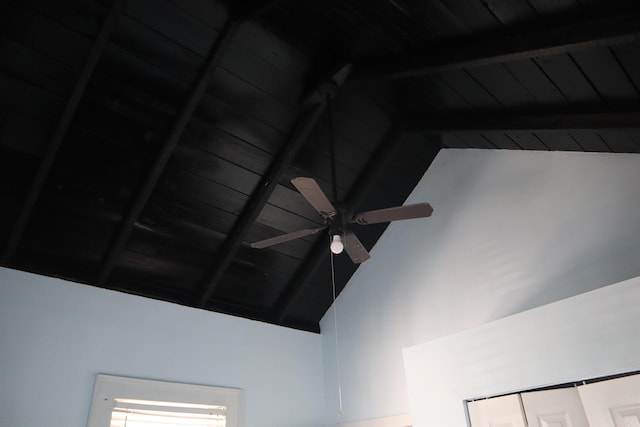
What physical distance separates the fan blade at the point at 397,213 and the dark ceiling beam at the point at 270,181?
95cm

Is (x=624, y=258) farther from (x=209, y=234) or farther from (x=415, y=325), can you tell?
(x=209, y=234)

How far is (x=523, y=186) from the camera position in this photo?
3.34m

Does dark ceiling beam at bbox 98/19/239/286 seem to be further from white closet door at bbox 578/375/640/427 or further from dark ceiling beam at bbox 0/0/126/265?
white closet door at bbox 578/375/640/427

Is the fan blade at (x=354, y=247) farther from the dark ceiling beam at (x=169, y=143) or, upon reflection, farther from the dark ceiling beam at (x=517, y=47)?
the dark ceiling beam at (x=169, y=143)

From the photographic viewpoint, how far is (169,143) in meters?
3.10

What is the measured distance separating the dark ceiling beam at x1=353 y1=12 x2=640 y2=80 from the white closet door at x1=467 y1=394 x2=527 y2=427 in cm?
166

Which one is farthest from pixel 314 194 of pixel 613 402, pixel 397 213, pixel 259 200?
pixel 613 402

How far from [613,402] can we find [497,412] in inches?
22.6

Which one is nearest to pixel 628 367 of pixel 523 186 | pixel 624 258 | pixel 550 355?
pixel 550 355

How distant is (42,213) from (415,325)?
2559mm

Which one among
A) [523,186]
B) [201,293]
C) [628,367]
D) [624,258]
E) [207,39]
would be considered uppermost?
[207,39]

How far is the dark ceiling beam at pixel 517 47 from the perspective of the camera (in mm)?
2049

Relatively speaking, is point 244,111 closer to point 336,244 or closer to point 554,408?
point 336,244

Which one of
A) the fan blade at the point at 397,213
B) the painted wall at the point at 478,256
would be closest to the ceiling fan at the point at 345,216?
the fan blade at the point at 397,213
